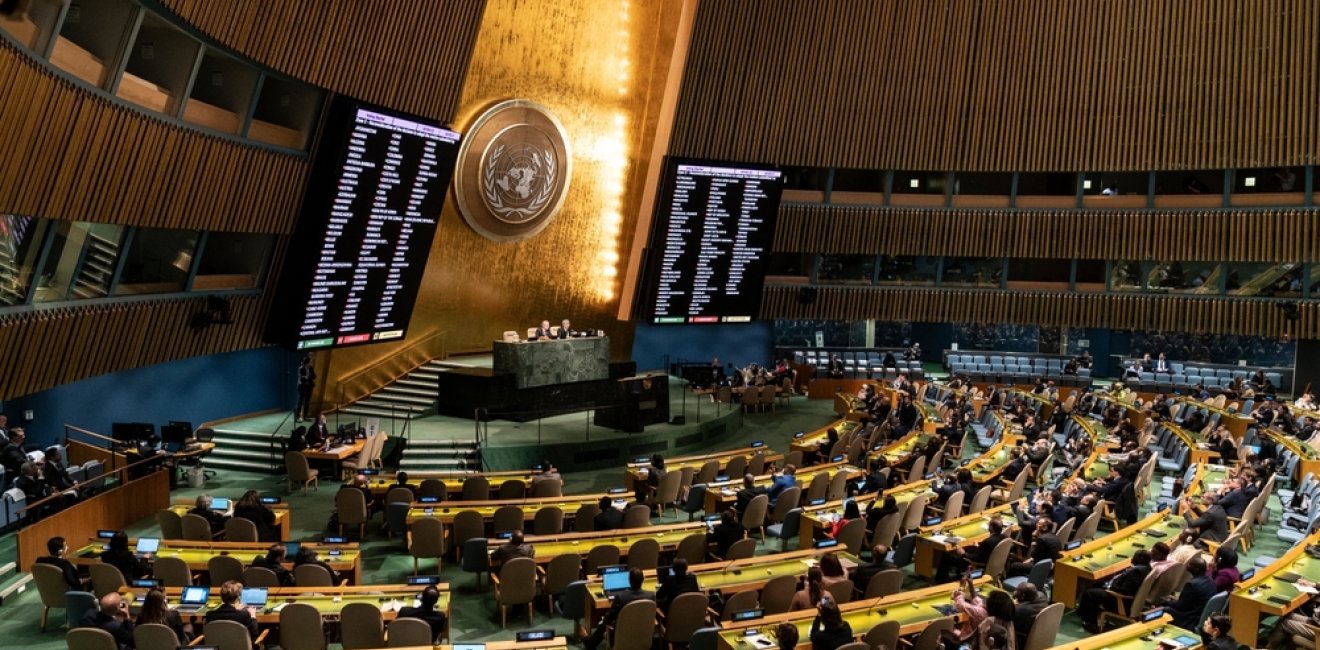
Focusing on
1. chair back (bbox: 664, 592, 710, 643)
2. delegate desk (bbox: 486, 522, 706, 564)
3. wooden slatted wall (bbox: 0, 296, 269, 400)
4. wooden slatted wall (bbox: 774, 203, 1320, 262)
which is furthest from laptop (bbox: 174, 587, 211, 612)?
wooden slatted wall (bbox: 774, 203, 1320, 262)

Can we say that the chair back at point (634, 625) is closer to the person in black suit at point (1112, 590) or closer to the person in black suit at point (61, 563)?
the person in black suit at point (1112, 590)

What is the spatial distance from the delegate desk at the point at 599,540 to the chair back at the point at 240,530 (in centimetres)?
290

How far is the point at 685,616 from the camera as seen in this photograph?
364 inches

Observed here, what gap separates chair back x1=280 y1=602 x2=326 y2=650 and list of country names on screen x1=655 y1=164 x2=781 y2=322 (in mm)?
14914

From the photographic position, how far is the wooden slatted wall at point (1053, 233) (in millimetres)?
25250

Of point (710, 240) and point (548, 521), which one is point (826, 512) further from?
point (710, 240)

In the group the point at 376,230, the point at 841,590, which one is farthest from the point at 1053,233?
the point at 841,590

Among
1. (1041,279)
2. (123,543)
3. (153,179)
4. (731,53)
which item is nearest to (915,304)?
(1041,279)

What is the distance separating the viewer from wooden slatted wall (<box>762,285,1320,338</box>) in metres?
26.1

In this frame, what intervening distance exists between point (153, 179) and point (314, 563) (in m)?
6.02

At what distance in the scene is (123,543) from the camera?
33.8ft

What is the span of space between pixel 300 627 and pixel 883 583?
5.28m

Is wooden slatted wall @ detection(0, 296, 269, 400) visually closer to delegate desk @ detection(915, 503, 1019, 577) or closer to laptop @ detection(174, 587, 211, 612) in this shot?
laptop @ detection(174, 587, 211, 612)

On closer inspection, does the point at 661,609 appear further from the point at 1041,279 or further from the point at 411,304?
the point at 1041,279
